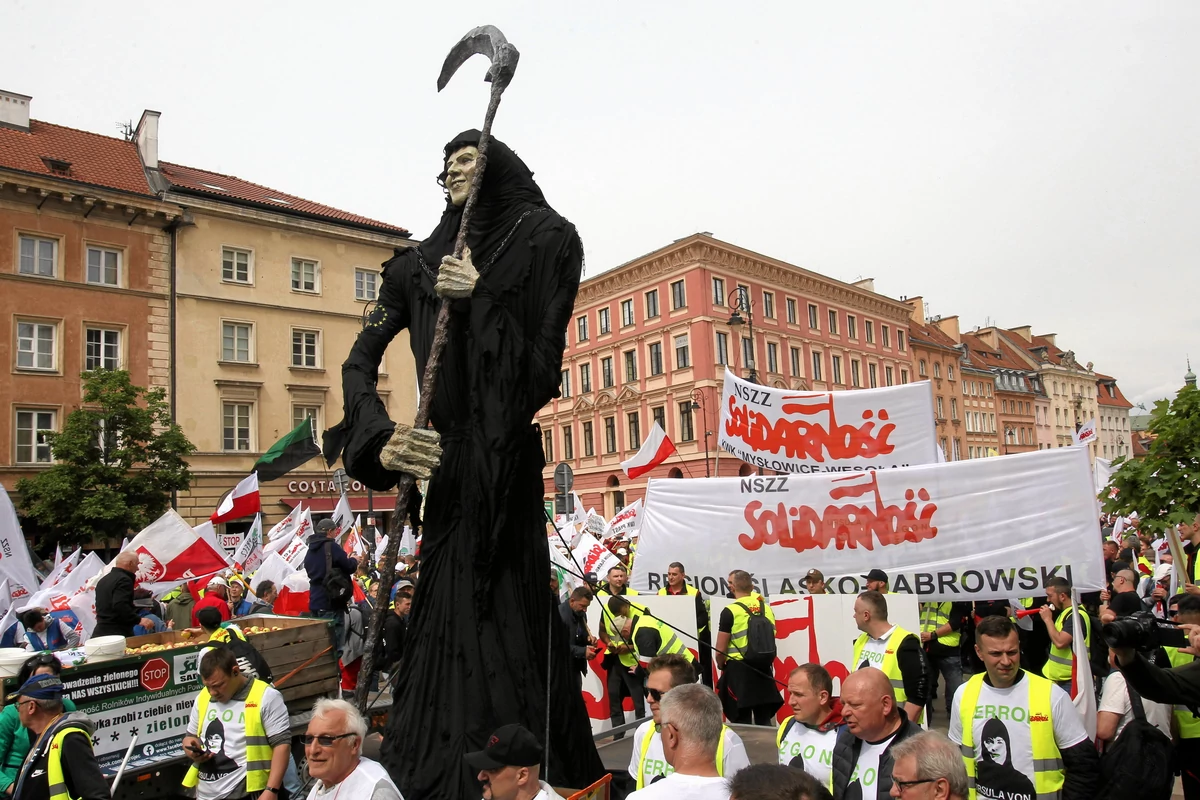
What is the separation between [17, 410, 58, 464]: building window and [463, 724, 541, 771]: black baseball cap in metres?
32.6

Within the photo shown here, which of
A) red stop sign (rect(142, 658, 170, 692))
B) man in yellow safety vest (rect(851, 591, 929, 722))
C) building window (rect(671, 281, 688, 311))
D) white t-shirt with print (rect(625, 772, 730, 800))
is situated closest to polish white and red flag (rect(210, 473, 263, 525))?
red stop sign (rect(142, 658, 170, 692))

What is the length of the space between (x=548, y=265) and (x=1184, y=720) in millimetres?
4195

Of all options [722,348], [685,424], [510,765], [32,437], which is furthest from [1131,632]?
[722,348]

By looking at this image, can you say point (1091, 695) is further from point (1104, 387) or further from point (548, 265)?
point (1104, 387)

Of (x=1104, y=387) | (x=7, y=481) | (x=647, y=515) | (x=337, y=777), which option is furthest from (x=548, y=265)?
(x=1104, y=387)

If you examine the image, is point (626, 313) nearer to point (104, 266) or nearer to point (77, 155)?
point (104, 266)

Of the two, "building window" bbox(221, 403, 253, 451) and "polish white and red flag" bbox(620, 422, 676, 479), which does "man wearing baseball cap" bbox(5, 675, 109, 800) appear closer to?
"polish white and red flag" bbox(620, 422, 676, 479)

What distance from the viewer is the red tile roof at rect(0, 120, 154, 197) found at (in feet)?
105

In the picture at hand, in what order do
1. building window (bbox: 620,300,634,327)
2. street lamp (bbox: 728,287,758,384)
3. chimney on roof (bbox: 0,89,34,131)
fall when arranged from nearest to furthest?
street lamp (bbox: 728,287,758,384)
chimney on roof (bbox: 0,89,34,131)
building window (bbox: 620,300,634,327)

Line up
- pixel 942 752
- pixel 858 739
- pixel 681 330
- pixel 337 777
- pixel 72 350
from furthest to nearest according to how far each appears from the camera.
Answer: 1. pixel 681 330
2. pixel 72 350
3. pixel 858 739
4. pixel 337 777
5. pixel 942 752

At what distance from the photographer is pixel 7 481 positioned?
29.7 metres

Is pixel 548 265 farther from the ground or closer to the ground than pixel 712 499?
farther from the ground

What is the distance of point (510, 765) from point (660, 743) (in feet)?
4.88

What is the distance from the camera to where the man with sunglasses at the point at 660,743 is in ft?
13.1
